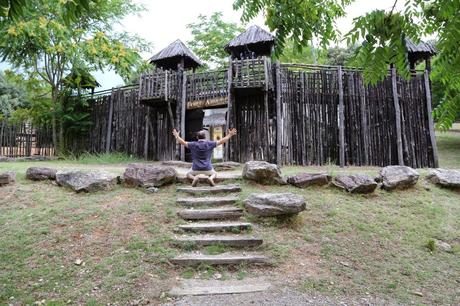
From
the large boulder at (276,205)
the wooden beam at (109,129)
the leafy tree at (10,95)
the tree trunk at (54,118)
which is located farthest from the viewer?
the leafy tree at (10,95)

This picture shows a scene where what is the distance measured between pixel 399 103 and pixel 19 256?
454 inches

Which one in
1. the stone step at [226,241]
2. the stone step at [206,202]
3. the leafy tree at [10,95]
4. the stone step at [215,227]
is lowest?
the stone step at [226,241]

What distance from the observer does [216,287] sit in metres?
4.18

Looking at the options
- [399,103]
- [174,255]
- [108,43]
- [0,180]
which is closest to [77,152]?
[108,43]

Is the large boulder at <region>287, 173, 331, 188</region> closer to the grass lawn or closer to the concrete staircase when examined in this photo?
the grass lawn

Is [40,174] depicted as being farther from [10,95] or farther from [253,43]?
[10,95]

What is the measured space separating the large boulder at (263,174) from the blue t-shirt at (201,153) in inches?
37.7

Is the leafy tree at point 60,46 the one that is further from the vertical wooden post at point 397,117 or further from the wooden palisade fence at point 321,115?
the vertical wooden post at point 397,117

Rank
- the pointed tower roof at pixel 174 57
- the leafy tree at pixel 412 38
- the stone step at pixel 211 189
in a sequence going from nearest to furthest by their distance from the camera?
1. the leafy tree at pixel 412 38
2. the stone step at pixel 211 189
3. the pointed tower roof at pixel 174 57

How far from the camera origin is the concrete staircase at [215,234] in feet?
13.9

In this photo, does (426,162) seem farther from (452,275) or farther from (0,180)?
(0,180)

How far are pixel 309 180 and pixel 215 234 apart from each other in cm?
283

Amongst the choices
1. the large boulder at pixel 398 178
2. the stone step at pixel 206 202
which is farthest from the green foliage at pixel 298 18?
the large boulder at pixel 398 178

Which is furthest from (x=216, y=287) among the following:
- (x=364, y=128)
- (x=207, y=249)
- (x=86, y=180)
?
(x=364, y=128)
